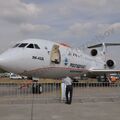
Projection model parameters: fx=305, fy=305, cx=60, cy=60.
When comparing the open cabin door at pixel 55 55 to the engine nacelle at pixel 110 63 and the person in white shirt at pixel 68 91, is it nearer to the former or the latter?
the person in white shirt at pixel 68 91

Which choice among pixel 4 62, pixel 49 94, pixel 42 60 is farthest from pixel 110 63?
pixel 4 62

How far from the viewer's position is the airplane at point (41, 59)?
1753cm

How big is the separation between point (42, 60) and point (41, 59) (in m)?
0.14

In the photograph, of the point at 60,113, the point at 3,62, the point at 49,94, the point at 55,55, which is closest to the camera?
the point at 60,113

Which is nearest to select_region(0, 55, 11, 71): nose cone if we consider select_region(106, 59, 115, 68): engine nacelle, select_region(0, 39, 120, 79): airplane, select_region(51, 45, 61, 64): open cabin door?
select_region(0, 39, 120, 79): airplane

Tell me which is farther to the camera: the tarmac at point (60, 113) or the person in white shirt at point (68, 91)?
the person in white shirt at point (68, 91)

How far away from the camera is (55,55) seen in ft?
70.6

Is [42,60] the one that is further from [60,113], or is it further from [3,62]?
[60,113]

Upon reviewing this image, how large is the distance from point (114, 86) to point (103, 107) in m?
11.0

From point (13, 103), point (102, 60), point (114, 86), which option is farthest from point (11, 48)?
point (102, 60)

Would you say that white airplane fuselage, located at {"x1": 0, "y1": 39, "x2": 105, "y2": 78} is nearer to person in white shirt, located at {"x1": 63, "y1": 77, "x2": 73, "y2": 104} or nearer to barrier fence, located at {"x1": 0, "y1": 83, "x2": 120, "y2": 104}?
barrier fence, located at {"x1": 0, "y1": 83, "x2": 120, "y2": 104}

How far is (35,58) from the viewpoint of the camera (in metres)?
18.9

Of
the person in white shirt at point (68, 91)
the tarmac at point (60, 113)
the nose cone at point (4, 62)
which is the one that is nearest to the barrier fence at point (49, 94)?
the person in white shirt at point (68, 91)

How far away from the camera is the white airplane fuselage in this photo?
17.5 meters
